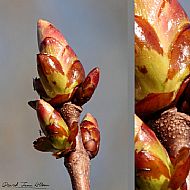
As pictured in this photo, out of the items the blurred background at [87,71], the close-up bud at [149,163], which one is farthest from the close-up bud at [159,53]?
the blurred background at [87,71]

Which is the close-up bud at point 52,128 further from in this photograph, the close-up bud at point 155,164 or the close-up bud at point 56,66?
the close-up bud at point 155,164

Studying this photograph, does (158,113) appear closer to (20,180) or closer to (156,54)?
(156,54)

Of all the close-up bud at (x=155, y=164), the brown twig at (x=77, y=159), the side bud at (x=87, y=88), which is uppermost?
the side bud at (x=87, y=88)

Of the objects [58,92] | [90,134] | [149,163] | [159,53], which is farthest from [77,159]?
[159,53]

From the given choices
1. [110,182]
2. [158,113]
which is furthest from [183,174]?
[110,182]

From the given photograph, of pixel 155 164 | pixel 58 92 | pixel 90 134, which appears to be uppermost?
pixel 58 92

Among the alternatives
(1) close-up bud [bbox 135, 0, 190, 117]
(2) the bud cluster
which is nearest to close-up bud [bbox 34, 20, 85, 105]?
(2) the bud cluster

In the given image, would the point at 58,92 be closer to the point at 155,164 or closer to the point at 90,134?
the point at 90,134
